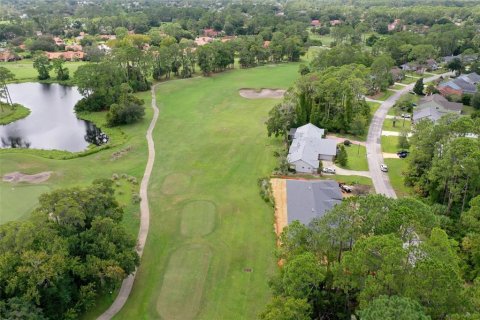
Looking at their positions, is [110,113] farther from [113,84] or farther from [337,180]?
[337,180]

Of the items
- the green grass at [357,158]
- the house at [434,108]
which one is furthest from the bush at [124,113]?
the house at [434,108]

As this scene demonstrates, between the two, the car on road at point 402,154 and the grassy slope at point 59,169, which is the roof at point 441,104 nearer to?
the car on road at point 402,154

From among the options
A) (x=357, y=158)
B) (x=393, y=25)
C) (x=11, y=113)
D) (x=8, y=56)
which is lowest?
(x=357, y=158)

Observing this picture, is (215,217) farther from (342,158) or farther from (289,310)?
(342,158)

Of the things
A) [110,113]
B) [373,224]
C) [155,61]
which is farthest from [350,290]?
[155,61]

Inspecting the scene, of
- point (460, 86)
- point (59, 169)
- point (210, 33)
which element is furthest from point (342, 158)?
point (210, 33)
